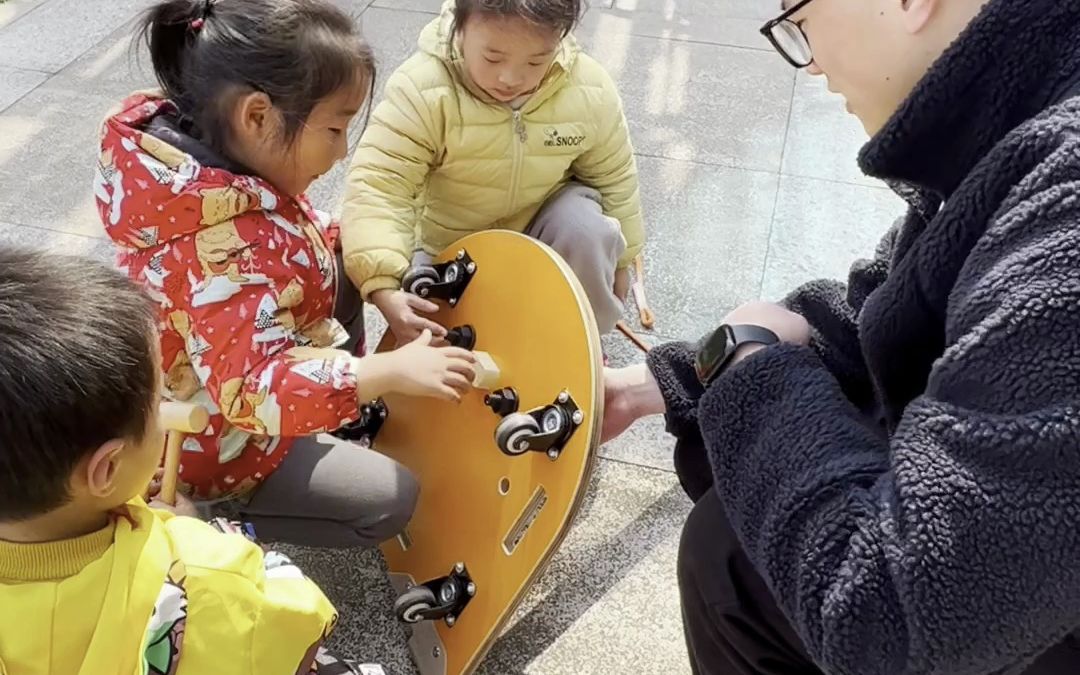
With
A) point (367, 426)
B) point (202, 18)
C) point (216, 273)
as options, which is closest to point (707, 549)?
point (216, 273)

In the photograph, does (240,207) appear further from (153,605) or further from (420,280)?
(153,605)

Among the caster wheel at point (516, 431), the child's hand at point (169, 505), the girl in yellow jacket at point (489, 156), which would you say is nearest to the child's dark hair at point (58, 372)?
the child's hand at point (169, 505)

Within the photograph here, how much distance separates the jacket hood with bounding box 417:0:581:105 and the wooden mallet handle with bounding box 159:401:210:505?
82 cm

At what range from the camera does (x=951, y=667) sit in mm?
784

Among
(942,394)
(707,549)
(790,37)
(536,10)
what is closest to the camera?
(942,394)

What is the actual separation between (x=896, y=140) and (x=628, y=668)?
1102 mm

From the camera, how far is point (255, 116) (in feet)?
4.65

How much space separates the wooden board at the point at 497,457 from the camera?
1378mm

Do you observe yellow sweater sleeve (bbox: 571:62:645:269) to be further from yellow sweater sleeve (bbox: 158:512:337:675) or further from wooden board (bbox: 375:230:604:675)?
yellow sweater sleeve (bbox: 158:512:337:675)

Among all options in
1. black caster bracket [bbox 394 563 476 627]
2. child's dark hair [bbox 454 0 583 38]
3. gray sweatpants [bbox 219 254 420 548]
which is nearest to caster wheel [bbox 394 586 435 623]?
black caster bracket [bbox 394 563 476 627]

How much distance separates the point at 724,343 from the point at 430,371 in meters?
0.56

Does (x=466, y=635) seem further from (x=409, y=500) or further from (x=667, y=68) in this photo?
(x=667, y=68)

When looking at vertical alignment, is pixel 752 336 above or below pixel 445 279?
above

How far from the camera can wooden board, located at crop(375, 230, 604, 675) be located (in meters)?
1.38
